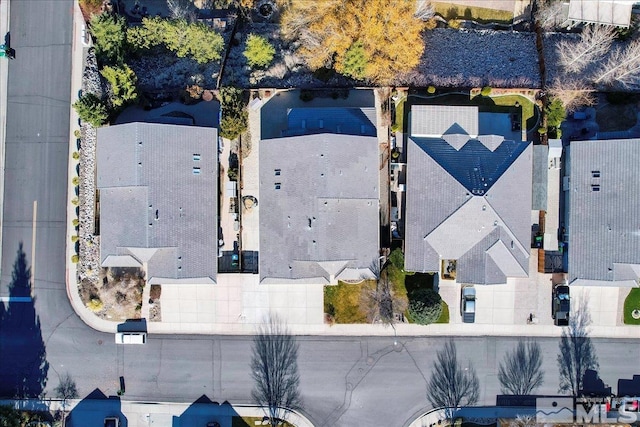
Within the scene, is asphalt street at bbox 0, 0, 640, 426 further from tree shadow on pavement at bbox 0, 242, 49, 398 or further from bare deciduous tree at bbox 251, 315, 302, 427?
bare deciduous tree at bbox 251, 315, 302, 427

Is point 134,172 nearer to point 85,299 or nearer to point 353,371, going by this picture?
point 85,299

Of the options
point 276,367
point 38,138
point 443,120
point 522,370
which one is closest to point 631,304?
point 522,370

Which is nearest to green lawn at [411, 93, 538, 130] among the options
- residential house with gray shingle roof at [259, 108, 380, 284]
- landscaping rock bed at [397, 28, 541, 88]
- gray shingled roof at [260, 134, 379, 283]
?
landscaping rock bed at [397, 28, 541, 88]

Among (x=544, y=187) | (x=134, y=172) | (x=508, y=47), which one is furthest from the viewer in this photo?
(x=508, y=47)

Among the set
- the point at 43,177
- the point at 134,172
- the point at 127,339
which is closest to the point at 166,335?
the point at 127,339

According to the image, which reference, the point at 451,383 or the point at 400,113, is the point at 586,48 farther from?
the point at 451,383

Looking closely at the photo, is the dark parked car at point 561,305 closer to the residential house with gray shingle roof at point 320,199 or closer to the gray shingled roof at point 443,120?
the gray shingled roof at point 443,120

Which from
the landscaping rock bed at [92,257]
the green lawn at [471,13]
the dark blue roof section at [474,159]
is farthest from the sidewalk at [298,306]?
the green lawn at [471,13]
